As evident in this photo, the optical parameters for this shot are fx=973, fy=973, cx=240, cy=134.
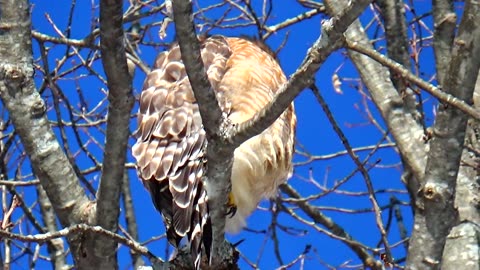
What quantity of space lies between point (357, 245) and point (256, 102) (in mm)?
973

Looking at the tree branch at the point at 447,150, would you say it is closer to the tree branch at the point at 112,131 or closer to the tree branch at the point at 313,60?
the tree branch at the point at 313,60

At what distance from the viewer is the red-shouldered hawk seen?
11.4 ft

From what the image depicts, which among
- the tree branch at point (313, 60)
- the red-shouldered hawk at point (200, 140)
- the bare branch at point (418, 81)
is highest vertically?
the red-shouldered hawk at point (200, 140)

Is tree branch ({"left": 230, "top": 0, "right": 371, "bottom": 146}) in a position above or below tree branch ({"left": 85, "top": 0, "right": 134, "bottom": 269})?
below

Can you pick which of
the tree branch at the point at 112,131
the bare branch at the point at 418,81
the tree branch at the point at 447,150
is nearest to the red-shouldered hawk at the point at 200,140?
the tree branch at the point at 112,131

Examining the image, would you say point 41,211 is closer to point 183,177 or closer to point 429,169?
point 183,177

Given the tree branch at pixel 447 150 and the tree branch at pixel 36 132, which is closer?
the tree branch at pixel 447 150

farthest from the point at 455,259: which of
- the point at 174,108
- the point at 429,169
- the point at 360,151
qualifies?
the point at 360,151

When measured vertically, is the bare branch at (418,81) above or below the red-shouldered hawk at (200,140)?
below

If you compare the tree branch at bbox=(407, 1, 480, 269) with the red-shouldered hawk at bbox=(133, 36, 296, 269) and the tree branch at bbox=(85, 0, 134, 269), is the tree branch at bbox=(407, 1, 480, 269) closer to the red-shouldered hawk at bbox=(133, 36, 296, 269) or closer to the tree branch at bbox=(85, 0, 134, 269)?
the red-shouldered hawk at bbox=(133, 36, 296, 269)

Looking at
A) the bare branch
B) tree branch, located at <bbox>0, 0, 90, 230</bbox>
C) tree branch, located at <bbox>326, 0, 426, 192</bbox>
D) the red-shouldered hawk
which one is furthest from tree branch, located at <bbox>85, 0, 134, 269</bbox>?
tree branch, located at <bbox>326, 0, 426, 192</bbox>

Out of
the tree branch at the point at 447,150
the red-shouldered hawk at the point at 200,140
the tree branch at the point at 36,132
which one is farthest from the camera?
the red-shouldered hawk at the point at 200,140

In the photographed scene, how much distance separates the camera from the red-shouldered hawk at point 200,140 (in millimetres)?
3484

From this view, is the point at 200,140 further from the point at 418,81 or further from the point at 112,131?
the point at 418,81
